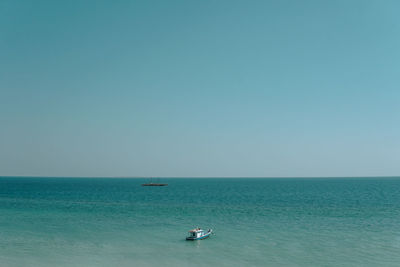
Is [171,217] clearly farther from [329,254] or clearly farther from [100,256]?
[329,254]

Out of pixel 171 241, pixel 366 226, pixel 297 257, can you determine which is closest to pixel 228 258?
pixel 297 257

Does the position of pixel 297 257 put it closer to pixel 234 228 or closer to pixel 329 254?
pixel 329 254

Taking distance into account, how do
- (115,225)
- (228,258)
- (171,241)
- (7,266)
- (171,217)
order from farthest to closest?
1. (171,217)
2. (115,225)
3. (171,241)
4. (228,258)
5. (7,266)

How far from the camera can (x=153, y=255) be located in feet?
79.6

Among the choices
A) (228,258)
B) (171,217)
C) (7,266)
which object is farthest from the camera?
(171,217)

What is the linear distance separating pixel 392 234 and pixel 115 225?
31.2 meters

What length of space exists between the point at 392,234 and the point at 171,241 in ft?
75.4

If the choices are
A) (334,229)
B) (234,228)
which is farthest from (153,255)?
(334,229)

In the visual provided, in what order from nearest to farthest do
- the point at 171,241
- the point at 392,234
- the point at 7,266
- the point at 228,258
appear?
the point at 7,266 < the point at 228,258 < the point at 171,241 < the point at 392,234

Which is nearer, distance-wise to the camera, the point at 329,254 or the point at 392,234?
the point at 329,254

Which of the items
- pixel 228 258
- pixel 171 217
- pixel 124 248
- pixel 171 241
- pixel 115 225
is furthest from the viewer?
pixel 171 217

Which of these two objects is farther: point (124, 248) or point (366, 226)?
point (366, 226)

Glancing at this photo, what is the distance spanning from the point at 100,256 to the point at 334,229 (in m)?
25.7

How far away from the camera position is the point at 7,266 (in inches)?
857
